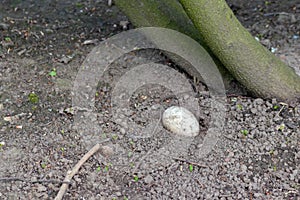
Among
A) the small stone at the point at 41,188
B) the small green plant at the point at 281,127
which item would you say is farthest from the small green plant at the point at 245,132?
the small stone at the point at 41,188

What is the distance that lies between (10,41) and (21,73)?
388 mm

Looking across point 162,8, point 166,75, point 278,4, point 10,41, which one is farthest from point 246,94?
point 10,41

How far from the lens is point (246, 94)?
281 centimetres

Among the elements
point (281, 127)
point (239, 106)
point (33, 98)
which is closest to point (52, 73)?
point (33, 98)

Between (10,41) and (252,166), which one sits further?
(10,41)

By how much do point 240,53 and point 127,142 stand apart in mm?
742

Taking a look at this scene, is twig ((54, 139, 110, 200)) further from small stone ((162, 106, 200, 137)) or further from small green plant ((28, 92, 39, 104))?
small green plant ((28, 92, 39, 104))

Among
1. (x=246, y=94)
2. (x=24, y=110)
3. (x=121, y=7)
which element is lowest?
(x=24, y=110)

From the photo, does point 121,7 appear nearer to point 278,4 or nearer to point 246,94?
point 246,94

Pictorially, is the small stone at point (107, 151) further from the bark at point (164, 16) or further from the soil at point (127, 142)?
the bark at point (164, 16)

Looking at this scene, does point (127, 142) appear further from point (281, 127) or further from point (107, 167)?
point (281, 127)

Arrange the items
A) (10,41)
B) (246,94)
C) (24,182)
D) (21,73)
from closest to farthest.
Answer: (24,182) < (246,94) < (21,73) < (10,41)

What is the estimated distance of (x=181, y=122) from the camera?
2.53m

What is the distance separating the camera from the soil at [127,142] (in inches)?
90.7
